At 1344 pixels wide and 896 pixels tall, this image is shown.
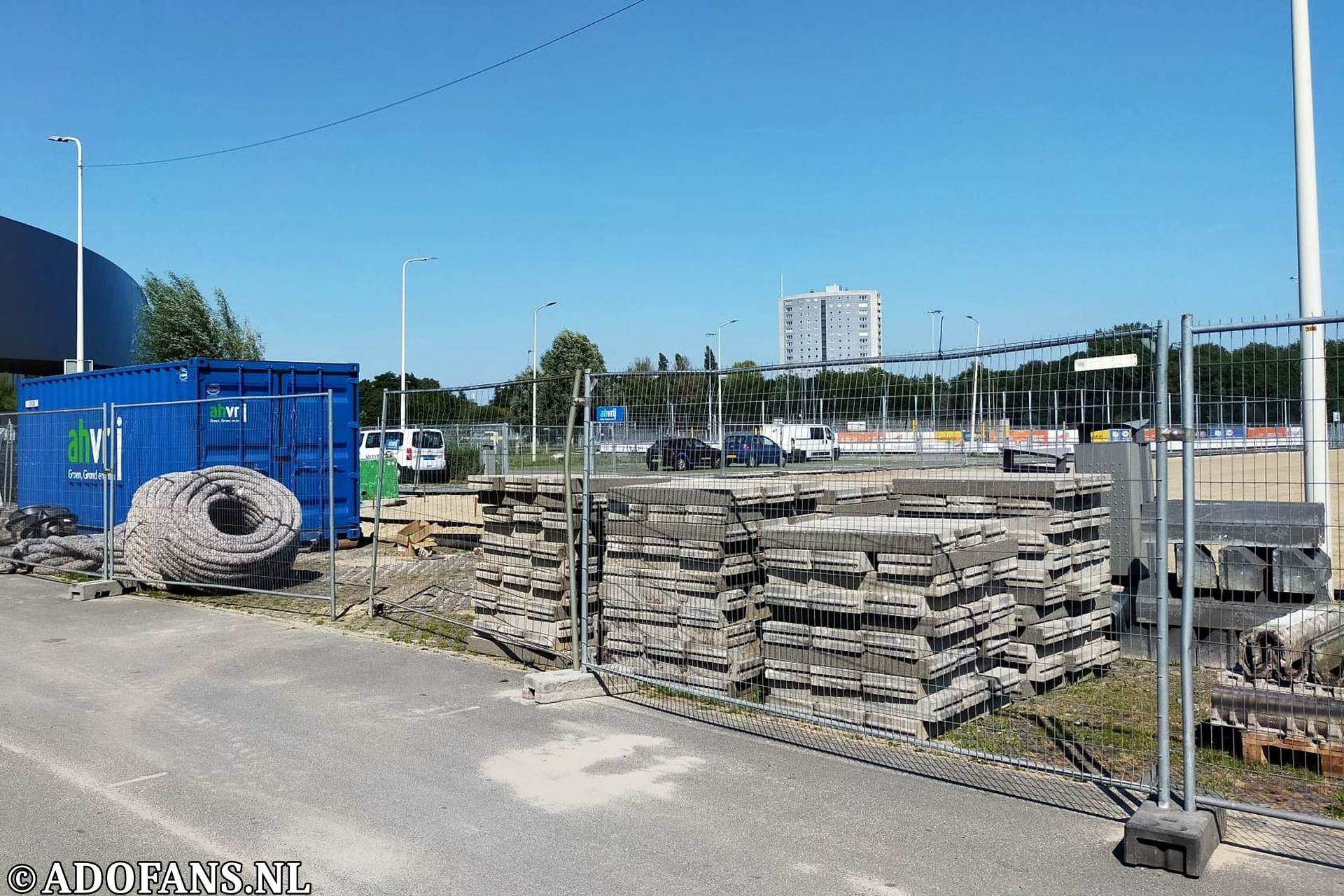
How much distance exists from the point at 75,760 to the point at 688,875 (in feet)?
12.9

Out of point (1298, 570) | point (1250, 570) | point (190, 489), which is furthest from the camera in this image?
point (190, 489)

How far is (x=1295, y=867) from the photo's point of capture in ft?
14.9

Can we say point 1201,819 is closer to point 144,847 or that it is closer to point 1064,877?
point 1064,877

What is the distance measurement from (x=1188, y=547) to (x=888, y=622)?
2.06 metres

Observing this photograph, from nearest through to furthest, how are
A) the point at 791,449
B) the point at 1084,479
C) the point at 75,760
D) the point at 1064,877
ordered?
the point at 1064,877 → the point at 75,760 → the point at 791,449 → the point at 1084,479

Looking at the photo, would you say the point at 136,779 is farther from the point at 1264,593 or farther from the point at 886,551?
the point at 1264,593

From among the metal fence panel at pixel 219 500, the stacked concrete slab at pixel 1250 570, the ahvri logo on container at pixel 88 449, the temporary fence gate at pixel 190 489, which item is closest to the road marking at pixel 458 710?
the metal fence panel at pixel 219 500

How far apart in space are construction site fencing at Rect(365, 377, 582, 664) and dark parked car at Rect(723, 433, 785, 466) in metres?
1.31

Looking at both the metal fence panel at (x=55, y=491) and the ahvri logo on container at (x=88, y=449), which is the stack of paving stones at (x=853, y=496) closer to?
the metal fence panel at (x=55, y=491)

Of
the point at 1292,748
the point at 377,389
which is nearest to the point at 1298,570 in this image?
the point at 1292,748

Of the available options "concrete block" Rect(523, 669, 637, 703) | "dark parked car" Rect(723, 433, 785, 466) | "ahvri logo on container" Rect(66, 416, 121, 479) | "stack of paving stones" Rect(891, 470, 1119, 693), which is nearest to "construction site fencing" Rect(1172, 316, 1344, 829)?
"stack of paving stones" Rect(891, 470, 1119, 693)

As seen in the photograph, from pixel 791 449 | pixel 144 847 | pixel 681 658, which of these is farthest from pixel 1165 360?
pixel 144 847

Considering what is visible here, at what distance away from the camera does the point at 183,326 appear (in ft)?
143

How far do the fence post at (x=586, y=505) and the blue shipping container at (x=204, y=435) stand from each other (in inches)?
302
